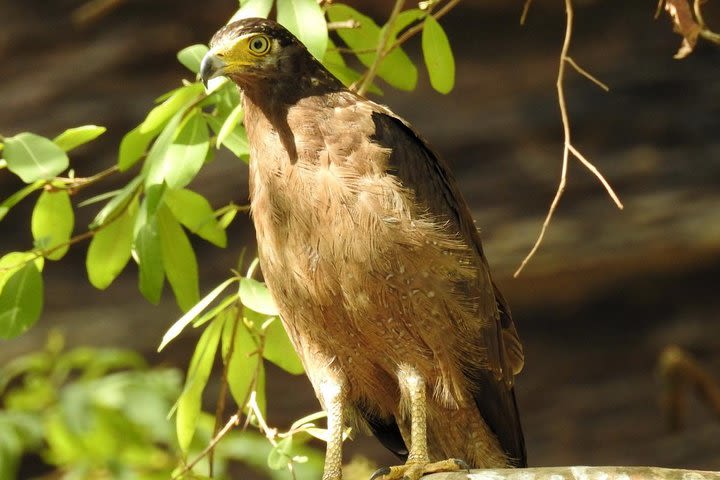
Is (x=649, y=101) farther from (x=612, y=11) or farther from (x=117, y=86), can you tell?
(x=117, y=86)

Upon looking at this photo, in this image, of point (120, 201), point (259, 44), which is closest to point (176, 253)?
point (120, 201)

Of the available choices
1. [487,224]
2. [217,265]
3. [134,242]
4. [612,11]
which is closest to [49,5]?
[217,265]

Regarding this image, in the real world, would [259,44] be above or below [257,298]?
above

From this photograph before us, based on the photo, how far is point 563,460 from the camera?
7.93 meters

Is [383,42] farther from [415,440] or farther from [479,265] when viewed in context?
[415,440]

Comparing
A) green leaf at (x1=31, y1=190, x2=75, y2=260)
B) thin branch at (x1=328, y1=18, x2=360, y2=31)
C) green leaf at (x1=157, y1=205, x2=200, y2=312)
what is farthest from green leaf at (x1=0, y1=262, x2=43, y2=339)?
thin branch at (x1=328, y1=18, x2=360, y2=31)

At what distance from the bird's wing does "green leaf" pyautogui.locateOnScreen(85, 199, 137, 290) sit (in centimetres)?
89

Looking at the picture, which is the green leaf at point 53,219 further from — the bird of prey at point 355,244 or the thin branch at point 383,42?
the thin branch at point 383,42

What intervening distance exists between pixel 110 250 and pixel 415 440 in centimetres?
117

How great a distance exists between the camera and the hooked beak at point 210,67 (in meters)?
2.89

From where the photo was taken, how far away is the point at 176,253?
329 cm

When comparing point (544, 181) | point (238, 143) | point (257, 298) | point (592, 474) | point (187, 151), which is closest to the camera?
point (592, 474)

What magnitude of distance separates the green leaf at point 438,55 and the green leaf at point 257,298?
2.98ft

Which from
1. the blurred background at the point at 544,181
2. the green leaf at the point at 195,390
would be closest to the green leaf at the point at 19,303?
the green leaf at the point at 195,390
